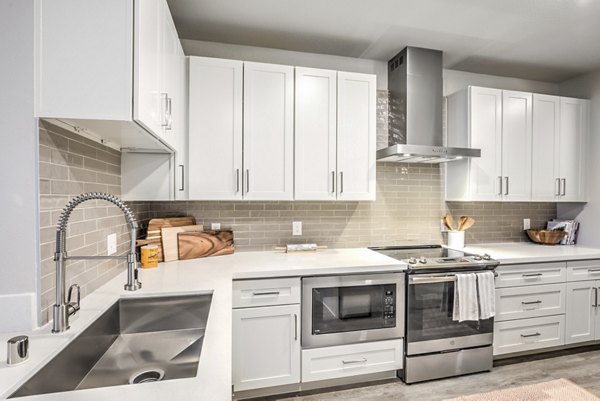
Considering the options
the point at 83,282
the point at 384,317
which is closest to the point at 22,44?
the point at 83,282

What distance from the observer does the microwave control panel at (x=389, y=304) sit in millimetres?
2223

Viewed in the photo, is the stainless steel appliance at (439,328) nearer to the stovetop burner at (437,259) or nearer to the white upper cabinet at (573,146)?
the stovetop burner at (437,259)

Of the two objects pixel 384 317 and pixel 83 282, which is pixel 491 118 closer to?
pixel 384 317

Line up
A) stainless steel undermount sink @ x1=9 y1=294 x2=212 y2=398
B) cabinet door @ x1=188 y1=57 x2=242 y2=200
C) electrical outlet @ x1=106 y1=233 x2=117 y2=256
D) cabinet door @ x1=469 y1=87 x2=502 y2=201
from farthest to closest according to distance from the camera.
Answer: cabinet door @ x1=469 y1=87 x2=502 y2=201
cabinet door @ x1=188 y1=57 x2=242 y2=200
electrical outlet @ x1=106 y1=233 x2=117 y2=256
stainless steel undermount sink @ x1=9 y1=294 x2=212 y2=398

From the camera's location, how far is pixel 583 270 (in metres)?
2.72

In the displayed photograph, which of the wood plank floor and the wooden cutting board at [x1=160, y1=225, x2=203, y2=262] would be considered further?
the wooden cutting board at [x1=160, y1=225, x2=203, y2=262]

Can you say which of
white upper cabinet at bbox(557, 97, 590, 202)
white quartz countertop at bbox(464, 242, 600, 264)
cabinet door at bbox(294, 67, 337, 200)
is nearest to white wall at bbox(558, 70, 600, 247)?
white upper cabinet at bbox(557, 97, 590, 202)

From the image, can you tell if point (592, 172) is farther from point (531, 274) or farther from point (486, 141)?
point (531, 274)

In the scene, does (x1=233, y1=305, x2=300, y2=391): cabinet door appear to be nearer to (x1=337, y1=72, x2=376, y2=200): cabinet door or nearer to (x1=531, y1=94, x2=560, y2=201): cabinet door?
(x1=337, y1=72, x2=376, y2=200): cabinet door

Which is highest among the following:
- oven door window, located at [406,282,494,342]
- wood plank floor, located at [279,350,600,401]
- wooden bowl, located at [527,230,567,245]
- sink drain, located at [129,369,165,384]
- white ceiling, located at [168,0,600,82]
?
white ceiling, located at [168,0,600,82]

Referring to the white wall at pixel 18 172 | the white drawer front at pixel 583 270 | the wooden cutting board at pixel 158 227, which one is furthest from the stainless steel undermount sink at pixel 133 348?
the white drawer front at pixel 583 270

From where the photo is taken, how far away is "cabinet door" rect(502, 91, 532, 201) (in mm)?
2889

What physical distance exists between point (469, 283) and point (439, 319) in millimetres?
353

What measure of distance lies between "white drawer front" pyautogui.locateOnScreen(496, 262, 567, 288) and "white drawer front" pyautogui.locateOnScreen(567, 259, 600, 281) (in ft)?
0.23
